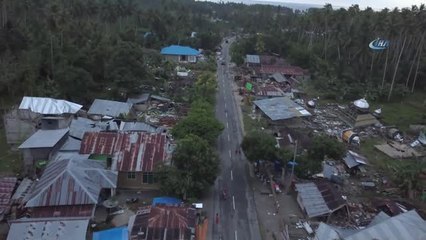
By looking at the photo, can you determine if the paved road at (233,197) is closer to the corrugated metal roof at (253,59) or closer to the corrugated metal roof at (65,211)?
the corrugated metal roof at (65,211)

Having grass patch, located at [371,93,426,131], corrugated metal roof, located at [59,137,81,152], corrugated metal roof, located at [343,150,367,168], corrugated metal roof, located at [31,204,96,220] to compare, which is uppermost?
corrugated metal roof, located at [59,137,81,152]

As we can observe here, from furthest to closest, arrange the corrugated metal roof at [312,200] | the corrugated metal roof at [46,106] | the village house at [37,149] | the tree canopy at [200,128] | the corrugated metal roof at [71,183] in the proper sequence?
the corrugated metal roof at [46,106] → the tree canopy at [200,128] → the village house at [37,149] → the corrugated metal roof at [312,200] → the corrugated metal roof at [71,183]

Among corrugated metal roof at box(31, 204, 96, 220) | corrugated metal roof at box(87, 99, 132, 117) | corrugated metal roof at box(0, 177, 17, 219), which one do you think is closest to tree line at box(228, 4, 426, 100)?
corrugated metal roof at box(87, 99, 132, 117)

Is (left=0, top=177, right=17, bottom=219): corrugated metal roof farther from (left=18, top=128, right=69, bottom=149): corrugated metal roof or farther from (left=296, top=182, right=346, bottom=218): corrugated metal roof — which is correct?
(left=296, top=182, right=346, bottom=218): corrugated metal roof

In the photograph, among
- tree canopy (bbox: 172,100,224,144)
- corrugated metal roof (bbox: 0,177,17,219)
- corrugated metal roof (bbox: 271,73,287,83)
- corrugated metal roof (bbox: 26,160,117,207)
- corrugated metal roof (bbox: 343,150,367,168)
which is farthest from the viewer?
corrugated metal roof (bbox: 271,73,287,83)

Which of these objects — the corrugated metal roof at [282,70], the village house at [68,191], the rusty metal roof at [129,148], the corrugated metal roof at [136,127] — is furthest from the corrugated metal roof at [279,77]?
the village house at [68,191]

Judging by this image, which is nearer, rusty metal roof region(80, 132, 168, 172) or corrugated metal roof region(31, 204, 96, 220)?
corrugated metal roof region(31, 204, 96, 220)

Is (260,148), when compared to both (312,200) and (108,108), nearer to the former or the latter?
(312,200)

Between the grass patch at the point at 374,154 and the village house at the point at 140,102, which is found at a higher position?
the village house at the point at 140,102
